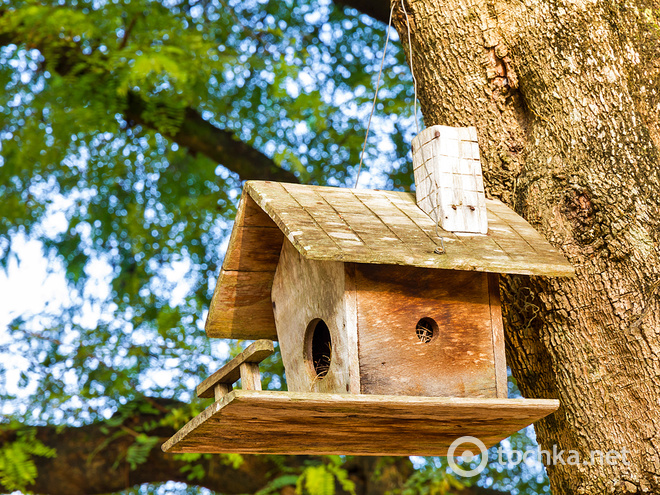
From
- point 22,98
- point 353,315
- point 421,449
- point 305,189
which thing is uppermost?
point 22,98

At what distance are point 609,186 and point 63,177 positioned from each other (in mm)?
5030

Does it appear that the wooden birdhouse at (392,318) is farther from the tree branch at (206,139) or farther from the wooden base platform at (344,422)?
the tree branch at (206,139)

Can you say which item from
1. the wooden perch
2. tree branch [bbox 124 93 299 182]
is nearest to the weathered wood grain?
the wooden perch

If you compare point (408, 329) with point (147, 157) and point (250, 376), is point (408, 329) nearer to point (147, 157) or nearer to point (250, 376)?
point (250, 376)

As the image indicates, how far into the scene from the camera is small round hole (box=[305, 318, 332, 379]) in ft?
7.86

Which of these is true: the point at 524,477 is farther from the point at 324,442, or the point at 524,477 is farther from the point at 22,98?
the point at 22,98

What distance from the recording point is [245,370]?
1940mm

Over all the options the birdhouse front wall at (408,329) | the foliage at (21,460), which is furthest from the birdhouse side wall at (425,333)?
the foliage at (21,460)

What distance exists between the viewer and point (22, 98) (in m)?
6.27

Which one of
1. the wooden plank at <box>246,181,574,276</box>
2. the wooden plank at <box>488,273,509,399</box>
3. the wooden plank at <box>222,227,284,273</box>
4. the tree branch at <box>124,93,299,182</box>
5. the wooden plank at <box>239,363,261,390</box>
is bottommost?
the wooden plank at <box>239,363,261,390</box>

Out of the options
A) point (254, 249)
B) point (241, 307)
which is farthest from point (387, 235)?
point (241, 307)

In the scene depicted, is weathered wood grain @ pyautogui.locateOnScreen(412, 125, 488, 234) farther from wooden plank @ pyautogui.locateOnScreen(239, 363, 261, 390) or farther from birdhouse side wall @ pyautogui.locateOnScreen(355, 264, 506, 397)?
wooden plank @ pyautogui.locateOnScreen(239, 363, 261, 390)

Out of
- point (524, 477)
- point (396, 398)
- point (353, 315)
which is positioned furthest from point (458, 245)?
point (524, 477)

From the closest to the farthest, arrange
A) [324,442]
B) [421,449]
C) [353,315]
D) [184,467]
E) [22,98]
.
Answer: [353,315], [324,442], [421,449], [184,467], [22,98]
